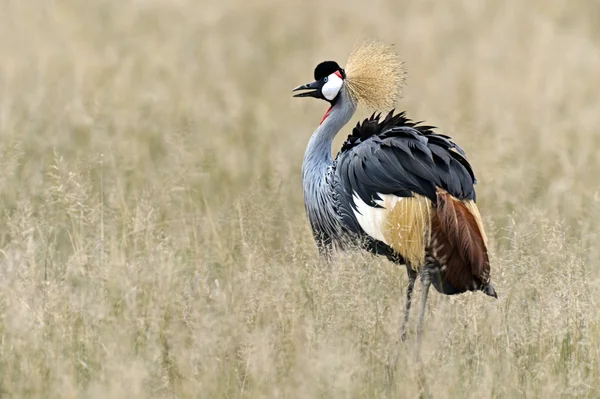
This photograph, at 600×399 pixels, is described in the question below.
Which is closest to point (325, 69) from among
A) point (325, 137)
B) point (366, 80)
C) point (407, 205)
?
point (366, 80)

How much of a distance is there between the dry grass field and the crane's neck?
5.0 inches

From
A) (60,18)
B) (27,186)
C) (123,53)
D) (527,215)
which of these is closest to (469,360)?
(527,215)

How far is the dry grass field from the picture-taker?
3.45 m

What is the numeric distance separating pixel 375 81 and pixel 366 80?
39 mm

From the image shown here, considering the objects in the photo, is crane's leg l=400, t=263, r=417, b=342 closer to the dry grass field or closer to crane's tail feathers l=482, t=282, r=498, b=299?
the dry grass field

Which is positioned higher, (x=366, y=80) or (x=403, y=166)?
(x=366, y=80)

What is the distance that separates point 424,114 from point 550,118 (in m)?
0.84

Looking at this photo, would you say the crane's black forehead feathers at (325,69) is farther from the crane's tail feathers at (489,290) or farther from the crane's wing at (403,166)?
the crane's tail feathers at (489,290)

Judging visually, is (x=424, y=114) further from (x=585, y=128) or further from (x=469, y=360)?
(x=469, y=360)

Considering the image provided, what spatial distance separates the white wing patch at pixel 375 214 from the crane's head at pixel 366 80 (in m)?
0.73

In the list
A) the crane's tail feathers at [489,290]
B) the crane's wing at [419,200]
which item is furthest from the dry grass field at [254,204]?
the crane's wing at [419,200]

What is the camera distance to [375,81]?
4953mm

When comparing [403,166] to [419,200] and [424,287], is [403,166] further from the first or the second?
[424,287]

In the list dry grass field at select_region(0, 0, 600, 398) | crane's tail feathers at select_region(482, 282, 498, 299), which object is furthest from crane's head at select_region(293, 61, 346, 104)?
crane's tail feathers at select_region(482, 282, 498, 299)
